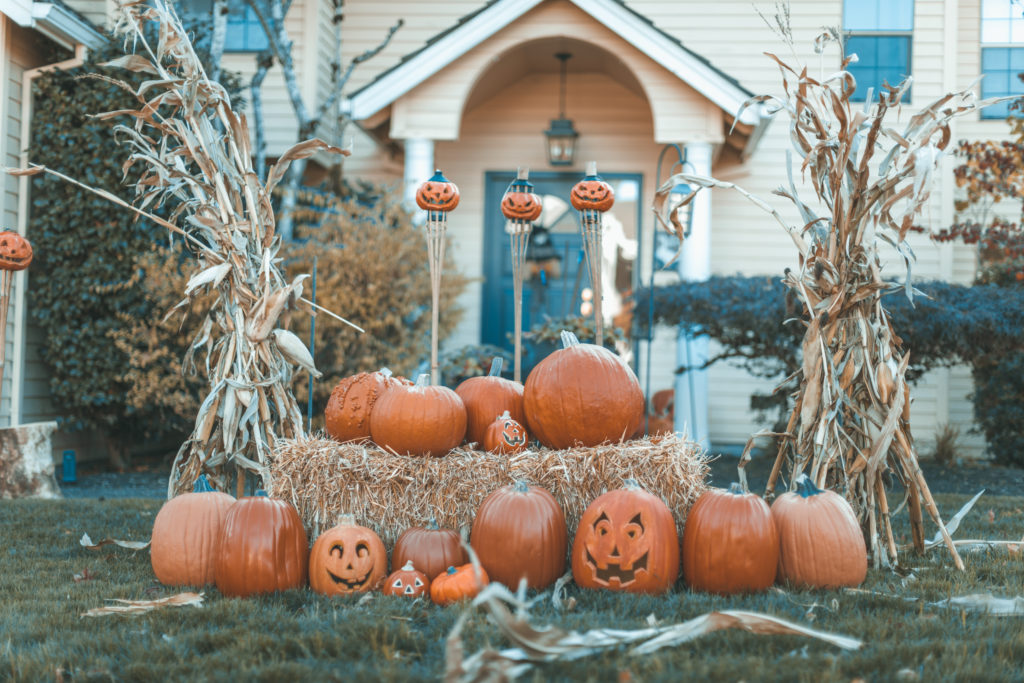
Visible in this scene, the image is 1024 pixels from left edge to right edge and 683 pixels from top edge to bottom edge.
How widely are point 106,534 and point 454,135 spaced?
4559 millimetres

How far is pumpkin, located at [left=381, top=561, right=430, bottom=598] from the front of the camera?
281 cm

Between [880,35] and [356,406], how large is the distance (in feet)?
24.6

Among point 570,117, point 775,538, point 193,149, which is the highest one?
point 570,117

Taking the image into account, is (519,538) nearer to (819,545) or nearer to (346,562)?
(346,562)

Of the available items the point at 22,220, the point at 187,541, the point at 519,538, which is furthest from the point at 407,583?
the point at 22,220

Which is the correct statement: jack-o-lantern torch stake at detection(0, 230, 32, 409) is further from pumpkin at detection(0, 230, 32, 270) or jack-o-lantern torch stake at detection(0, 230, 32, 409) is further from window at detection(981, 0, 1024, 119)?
window at detection(981, 0, 1024, 119)

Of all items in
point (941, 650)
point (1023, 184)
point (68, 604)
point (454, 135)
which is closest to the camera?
point (941, 650)

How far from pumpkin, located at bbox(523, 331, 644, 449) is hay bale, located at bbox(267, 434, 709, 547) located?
94mm

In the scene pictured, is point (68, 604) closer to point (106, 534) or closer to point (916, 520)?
point (106, 534)

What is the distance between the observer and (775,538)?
9.42 ft

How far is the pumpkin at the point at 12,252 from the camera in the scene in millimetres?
4312

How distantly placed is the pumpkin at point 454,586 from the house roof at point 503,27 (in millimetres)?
5314

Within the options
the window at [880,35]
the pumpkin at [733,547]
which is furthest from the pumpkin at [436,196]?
the window at [880,35]

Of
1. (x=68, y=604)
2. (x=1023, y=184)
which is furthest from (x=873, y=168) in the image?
(x=68, y=604)
